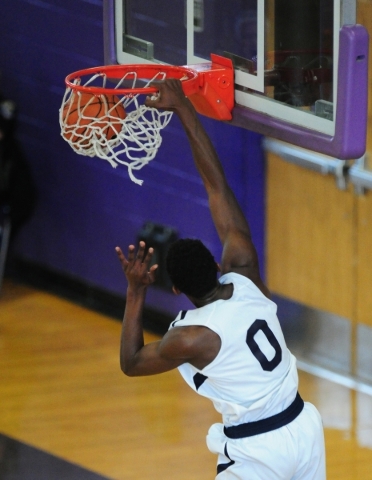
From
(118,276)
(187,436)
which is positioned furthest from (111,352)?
(187,436)

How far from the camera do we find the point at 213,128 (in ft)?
21.2

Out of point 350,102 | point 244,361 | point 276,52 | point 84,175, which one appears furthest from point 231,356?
point 84,175

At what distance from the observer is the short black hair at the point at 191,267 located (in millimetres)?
3576

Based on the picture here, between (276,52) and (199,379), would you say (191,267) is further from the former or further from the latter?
(276,52)

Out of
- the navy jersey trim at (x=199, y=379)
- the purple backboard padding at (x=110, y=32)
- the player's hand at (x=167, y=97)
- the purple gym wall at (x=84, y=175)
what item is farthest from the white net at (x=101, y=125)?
the purple gym wall at (x=84, y=175)

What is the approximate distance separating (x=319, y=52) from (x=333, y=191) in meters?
2.24

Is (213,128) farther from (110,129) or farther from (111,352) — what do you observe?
(110,129)

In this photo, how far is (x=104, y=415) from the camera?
19.6 feet

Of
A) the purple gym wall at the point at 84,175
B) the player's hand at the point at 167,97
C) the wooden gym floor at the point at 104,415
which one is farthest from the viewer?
the purple gym wall at the point at 84,175

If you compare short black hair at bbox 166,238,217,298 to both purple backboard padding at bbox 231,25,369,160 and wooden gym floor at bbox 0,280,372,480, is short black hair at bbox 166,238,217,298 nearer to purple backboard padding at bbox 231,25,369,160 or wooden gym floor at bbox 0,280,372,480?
purple backboard padding at bbox 231,25,369,160

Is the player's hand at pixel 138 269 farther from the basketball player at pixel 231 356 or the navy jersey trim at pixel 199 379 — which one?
the navy jersey trim at pixel 199 379

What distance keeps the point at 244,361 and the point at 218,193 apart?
721 millimetres

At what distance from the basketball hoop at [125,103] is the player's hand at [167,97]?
45mm

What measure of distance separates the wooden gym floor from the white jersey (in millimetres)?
1591
